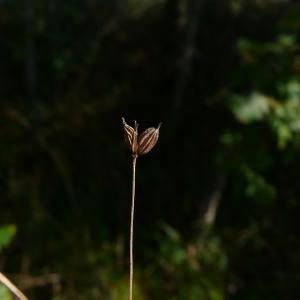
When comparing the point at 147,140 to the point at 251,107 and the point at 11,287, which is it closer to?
the point at 11,287

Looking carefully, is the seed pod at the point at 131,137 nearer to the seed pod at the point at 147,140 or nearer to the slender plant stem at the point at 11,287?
the seed pod at the point at 147,140

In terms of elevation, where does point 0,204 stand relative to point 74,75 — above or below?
below

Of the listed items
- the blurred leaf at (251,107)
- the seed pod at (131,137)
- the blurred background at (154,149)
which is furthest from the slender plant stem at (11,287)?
the blurred leaf at (251,107)

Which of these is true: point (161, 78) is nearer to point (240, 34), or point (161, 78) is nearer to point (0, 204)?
point (240, 34)

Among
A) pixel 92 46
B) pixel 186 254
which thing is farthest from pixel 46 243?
pixel 92 46

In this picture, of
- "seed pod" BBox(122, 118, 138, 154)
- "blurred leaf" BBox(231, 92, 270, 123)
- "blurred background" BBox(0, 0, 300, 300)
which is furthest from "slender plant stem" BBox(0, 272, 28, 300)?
"blurred leaf" BBox(231, 92, 270, 123)

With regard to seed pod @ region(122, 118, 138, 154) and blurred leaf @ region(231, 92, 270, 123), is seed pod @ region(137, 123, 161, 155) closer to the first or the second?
seed pod @ region(122, 118, 138, 154)
